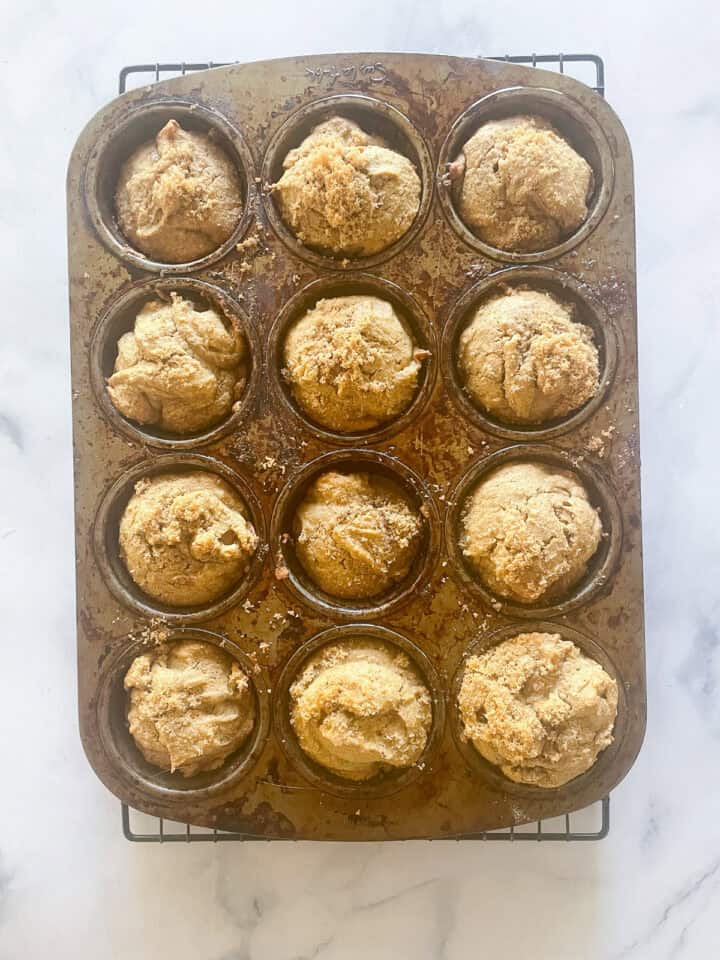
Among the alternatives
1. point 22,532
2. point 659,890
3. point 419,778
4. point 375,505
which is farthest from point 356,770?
point 22,532

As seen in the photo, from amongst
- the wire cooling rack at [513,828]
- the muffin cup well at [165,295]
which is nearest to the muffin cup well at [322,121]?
the muffin cup well at [165,295]

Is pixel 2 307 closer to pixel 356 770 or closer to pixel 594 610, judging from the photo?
pixel 356 770

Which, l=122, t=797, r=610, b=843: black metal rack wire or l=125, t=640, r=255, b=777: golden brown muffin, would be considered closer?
l=125, t=640, r=255, b=777: golden brown muffin

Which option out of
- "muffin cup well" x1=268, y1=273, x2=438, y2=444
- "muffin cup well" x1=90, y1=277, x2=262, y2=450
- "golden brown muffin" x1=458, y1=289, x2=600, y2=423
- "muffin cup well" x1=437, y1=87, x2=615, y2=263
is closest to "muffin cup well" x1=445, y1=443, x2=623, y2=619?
"golden brown muffin" x1=458, y1=289, x2=600, y2=423

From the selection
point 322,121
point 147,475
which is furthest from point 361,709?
point 322,121

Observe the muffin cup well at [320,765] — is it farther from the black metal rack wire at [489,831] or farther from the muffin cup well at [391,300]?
the muffin cup well at [391,300]

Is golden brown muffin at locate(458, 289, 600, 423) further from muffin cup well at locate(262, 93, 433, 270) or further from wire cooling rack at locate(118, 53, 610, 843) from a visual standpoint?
wire cooling rack at locate(118, 53, 610, 843)

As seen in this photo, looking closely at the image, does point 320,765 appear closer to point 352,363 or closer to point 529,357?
point 352,363
